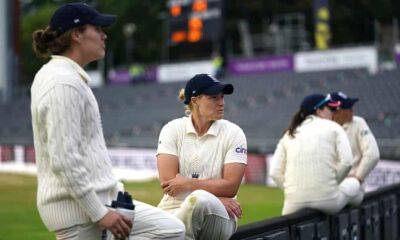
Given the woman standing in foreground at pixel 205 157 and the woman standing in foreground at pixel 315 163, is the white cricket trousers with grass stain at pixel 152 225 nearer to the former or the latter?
the woman standing in foreground at pixel 205 157

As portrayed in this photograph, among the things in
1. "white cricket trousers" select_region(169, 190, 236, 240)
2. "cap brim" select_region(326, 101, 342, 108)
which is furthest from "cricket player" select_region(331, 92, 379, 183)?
"white cricket trousers" select_region(169, 190, 236, 240)

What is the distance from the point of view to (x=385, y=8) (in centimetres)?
2839

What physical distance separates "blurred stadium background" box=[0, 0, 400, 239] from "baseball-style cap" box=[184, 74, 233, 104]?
5625 mm

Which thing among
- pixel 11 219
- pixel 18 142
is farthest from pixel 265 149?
pixel 18 142

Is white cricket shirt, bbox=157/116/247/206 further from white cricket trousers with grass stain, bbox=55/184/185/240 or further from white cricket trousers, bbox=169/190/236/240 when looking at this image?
white cricket trousers with grass stain, bbox=55/184/185/240

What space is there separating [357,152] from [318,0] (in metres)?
19.3

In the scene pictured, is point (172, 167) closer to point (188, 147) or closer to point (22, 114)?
point (188, 147)

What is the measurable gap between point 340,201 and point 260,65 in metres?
26.2

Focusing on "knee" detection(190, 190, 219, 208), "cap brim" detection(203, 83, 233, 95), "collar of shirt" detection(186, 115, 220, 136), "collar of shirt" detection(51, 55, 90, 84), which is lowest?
"knee" detection(190, 190, 219, 208)

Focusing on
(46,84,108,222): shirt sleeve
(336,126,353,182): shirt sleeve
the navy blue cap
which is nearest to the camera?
(46,84,108,222): shirt sleeve

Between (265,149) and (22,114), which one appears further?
(22,114)

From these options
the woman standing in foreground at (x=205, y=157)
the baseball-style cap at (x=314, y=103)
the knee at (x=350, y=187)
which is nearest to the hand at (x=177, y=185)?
the woman standing in foreground at (x=205, y=157)

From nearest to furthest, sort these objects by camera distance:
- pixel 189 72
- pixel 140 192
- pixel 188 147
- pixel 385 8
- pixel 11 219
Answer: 1. pixel 188 147
2. pixel 11 219
3. pixel 140 192
4. pixel 385 8
5. pixel 189 72

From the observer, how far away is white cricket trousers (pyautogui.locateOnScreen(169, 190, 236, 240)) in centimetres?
438
